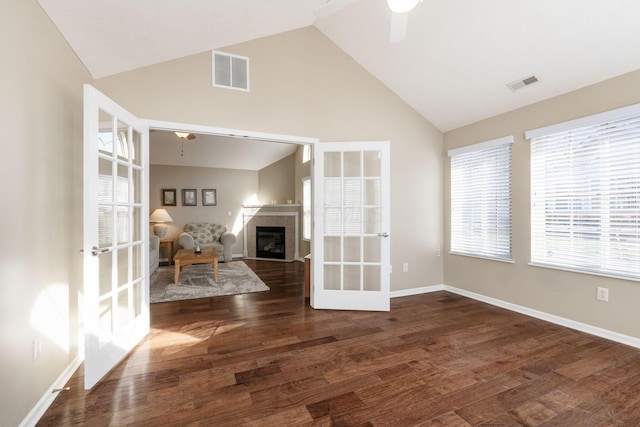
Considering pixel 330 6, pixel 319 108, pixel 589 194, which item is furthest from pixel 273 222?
pixel 589 194

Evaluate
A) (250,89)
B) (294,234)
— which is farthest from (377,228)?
(294,234)

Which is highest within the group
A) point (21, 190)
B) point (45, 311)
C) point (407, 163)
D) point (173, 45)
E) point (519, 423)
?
point (173, 45)

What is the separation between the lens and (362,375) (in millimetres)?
2049

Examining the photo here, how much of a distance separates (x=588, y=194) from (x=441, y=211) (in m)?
1.73

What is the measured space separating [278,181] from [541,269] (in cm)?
603

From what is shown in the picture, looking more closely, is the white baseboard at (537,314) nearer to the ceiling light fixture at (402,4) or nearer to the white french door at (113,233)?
the white french door at (113,233)

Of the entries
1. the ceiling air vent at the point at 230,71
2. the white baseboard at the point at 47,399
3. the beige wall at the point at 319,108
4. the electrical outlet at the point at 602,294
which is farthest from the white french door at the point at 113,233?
the electrical outlet at the point at 602,294

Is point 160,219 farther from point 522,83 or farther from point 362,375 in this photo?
point 522,83

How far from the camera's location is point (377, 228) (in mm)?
3471

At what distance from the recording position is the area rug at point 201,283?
4.07 meters

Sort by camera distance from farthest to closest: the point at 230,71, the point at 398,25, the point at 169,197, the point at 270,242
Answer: the point at 270,242
the point at 169,197
the point at 230,71
the point at 398,25

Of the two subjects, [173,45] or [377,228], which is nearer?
[173,45]

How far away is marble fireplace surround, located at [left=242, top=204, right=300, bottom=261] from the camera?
7102 mm

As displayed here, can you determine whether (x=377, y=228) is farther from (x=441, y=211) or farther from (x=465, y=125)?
(x=465, y=125)
